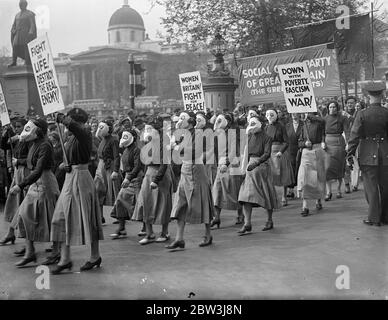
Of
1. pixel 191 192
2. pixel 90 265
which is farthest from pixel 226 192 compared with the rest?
pixel 90 265

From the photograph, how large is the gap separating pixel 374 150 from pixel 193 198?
2709 millimetres

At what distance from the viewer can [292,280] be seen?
18.6ft

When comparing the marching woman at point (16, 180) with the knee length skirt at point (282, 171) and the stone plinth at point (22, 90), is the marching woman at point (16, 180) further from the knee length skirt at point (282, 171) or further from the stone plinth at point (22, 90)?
the stone plinth at point (22, 90)

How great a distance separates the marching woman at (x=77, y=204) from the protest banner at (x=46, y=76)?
38 centimetres

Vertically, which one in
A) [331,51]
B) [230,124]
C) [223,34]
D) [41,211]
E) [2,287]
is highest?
[223,34]

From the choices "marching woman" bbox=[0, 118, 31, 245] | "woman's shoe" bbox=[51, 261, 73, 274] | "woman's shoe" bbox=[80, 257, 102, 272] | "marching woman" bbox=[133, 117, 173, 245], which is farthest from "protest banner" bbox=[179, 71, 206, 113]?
"woman's shoe" bbox=[51, 261, 73, 274]

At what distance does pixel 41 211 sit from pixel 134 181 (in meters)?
1.98

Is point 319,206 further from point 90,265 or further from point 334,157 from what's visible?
point 90,265

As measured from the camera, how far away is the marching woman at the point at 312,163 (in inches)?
377

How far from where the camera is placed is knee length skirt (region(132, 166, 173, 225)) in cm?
786

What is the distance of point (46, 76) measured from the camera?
6766 mm

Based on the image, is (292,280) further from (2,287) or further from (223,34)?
(223,34)

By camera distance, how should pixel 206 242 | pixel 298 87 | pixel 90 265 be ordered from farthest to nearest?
pixel 298 87 < pixel 206 242 < pixel 90 265
